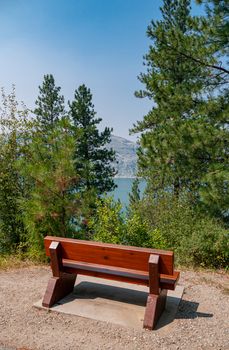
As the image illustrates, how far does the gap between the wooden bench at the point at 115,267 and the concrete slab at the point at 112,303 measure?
0.37 ft

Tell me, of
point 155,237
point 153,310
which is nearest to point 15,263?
point 155,237

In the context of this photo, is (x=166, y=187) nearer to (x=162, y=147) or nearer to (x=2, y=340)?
(x=162, y=147)

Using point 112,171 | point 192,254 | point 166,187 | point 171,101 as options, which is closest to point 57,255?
point 192,254

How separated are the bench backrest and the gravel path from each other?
0.60 metres

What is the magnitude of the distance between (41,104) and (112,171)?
7412mm

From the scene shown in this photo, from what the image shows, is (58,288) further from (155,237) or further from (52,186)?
(155,237)

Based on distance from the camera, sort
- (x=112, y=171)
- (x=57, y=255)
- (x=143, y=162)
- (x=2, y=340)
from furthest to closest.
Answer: (x=112, y=171) < (x=143, y=162) < (x=57, y=255) < (x=2, y=340)

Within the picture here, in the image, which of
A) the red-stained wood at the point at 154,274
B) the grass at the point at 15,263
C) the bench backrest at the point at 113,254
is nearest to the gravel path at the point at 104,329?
the red-stained wood at the point at 154,274

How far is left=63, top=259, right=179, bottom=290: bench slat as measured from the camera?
10.3ft

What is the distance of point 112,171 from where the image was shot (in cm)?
2228

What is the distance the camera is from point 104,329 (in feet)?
9.92

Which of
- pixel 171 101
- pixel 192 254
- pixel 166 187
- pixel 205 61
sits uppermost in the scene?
pixel 205 61

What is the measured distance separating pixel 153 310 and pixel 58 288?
45.6 inches

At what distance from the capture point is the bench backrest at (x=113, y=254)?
10.1 feet
